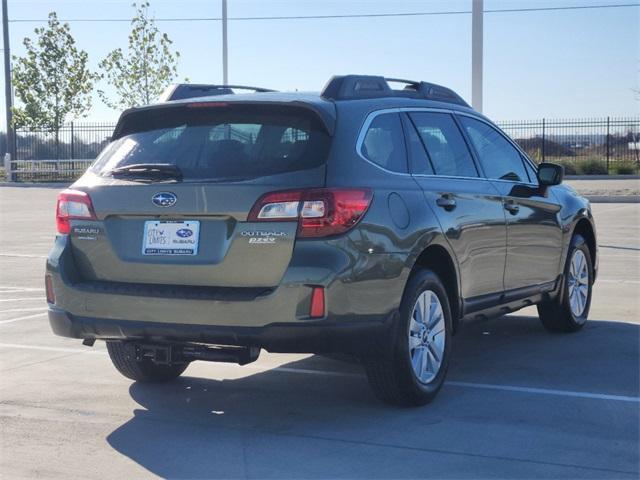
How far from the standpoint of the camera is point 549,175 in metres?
8.20

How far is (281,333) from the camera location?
5.45 meters

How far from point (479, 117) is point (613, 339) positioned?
2.11 m

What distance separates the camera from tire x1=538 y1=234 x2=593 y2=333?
8.48 m

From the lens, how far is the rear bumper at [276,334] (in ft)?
17.9

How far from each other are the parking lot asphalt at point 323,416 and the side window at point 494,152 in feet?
4.30

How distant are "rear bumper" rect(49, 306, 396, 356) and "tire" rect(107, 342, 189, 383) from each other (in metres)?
0.79

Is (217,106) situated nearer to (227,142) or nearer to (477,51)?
(227,142)

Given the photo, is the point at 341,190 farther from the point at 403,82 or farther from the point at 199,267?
the point at 403,82

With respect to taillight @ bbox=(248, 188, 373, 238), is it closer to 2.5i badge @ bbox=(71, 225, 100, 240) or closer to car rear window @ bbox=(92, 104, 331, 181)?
car rear window @ bbox=(92, 104, 331, 181)

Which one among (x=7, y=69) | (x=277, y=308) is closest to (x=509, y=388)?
(x=277, y=308)

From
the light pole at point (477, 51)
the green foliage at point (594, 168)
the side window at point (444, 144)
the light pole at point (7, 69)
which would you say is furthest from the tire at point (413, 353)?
the light pole at point (7, 69)

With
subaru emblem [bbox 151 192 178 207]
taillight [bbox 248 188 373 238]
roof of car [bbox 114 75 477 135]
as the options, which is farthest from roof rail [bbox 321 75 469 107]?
subaru emblem [bbox 151 192 178 207]

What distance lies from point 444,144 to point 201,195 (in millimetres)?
1978

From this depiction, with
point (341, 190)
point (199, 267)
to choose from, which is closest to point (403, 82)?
point (341, 190)
